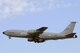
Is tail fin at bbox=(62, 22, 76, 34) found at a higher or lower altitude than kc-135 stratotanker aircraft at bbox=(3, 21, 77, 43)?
higher

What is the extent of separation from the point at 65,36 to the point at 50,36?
5180 mm

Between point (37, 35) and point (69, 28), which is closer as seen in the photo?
point (37, 35)

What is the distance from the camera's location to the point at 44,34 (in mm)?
104875

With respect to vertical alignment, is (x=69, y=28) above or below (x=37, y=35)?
above

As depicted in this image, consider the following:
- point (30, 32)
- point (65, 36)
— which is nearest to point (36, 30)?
point (30, 32)

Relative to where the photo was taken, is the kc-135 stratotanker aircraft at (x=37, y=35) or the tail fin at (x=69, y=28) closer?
the kc-135 stratotanker aircraft at (x=37, y=35)

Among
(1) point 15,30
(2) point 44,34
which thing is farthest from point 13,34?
(2) point 44,34

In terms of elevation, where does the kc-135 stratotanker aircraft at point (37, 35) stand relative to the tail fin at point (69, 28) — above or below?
below

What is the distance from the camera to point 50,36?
10406 cm

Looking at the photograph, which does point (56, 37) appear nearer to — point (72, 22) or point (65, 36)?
→ point (65, 36)

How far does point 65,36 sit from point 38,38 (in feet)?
29.0

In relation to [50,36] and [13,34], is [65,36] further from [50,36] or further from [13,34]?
[13,34]

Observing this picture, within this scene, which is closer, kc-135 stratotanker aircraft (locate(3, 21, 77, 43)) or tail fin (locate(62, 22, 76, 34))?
kc-135 stratotanker aircraft (locate(3, 21, 77, 43))

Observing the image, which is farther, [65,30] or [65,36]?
[65,30]
